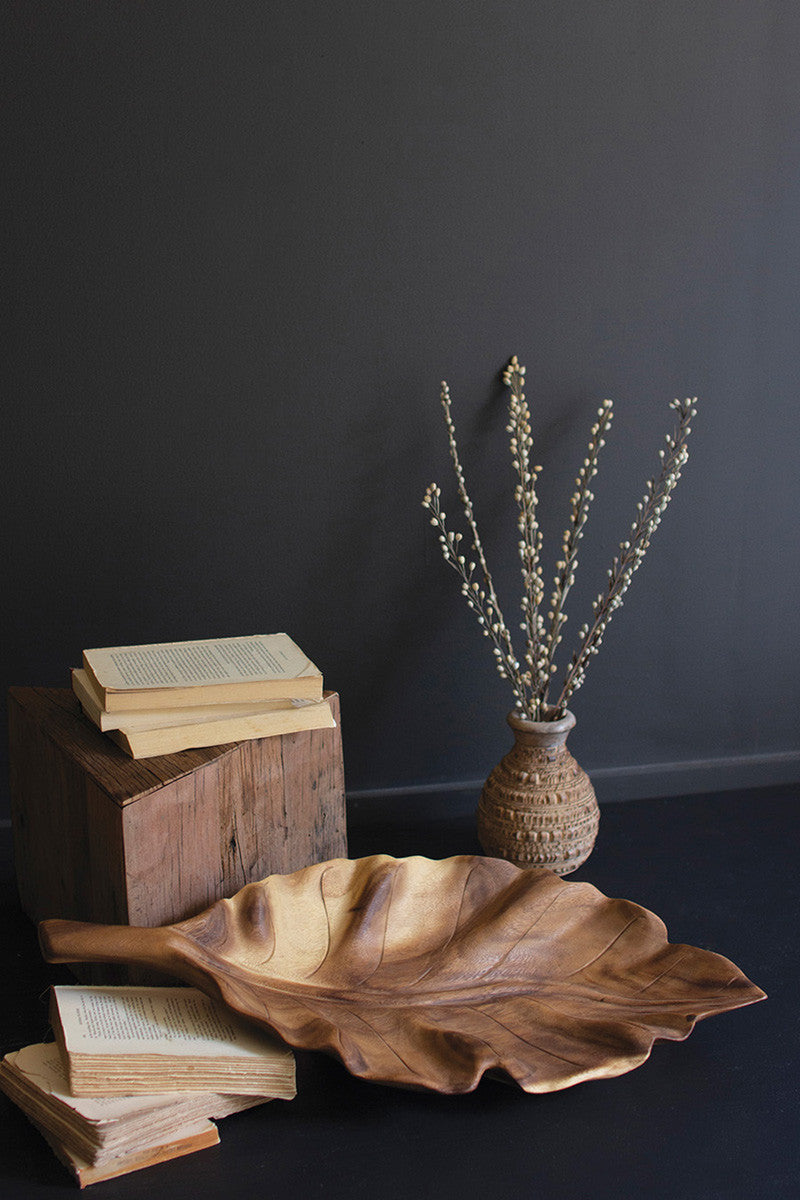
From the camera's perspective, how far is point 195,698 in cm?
179

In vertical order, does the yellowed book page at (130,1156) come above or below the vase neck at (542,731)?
below

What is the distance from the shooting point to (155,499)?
2287mm

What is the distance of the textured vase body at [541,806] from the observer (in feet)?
7.18

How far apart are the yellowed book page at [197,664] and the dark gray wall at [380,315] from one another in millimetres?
372

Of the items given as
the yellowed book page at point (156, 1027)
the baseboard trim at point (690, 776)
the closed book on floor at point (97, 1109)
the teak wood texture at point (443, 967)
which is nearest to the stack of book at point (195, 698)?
the teak wood texture at point (443, 967)

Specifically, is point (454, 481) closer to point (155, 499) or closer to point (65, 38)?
point (155, 499)

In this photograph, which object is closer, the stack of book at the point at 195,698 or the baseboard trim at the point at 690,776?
the stack of book at the point at 195,698

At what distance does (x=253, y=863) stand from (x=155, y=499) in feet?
2.62

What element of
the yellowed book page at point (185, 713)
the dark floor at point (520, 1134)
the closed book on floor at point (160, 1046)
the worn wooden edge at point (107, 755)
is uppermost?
the yellowed book page at point (185, 713)

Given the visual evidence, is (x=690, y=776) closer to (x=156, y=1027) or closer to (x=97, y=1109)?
(x=156, y=1027)

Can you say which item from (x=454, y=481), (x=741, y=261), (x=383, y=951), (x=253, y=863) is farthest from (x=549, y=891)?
(x=741, y=261)

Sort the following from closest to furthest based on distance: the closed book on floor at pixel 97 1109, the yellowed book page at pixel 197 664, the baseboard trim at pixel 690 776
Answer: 1. the closed book on floor at pixel 97 1109
2. the yellowed book page at pixel 197 664
3. the baseboard trim at pixel 690 776

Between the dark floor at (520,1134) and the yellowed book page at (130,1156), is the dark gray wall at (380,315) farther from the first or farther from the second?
the yellowed book page at (130,1156)

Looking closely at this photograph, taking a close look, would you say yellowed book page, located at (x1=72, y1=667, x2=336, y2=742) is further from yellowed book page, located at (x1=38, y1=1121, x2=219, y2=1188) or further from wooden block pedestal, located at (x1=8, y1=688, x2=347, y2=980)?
yellowed book page, located at (x1=38, y1=1121, x2=219, y2=1188)
